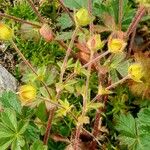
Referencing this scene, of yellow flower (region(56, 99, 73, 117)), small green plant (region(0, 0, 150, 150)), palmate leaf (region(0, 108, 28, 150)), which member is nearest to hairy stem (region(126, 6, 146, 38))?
small green plant (region(0, 0, 150, 150))

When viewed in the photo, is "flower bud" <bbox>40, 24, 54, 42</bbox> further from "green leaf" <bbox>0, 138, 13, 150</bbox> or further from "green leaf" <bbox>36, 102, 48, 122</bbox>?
"green leaf" <bbox>0, 138, 13, 150</bbox>

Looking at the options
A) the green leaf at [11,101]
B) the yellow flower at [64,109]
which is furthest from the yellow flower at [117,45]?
the green leaf at [11,101]

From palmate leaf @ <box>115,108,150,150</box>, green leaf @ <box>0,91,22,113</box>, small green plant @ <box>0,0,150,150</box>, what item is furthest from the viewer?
green leaf @ <box>0,91,22,113</box>

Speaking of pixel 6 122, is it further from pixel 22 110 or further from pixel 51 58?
pixel 51 58

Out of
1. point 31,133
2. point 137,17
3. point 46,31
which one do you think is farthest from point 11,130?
point 137,17

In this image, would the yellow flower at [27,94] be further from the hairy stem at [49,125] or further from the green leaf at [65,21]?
the green leaf at [65,21]

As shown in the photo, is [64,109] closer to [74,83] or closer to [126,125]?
[74,83]

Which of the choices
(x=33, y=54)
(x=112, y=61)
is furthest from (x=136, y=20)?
(x=33, y=54)
